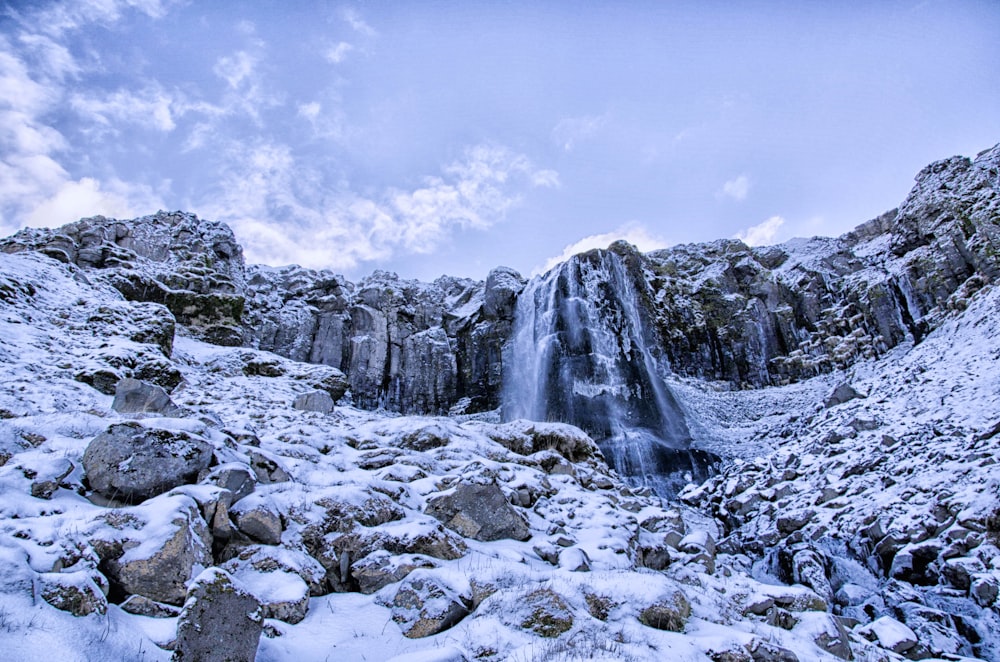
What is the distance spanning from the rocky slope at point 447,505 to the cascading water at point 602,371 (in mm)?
1902

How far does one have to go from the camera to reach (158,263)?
3406cm

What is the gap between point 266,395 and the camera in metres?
19.9

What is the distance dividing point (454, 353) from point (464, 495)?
39.8m

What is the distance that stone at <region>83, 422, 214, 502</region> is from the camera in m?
5.86

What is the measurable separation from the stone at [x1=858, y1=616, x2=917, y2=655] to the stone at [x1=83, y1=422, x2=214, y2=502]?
33.6 ft

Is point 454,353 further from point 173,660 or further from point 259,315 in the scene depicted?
point 173,660

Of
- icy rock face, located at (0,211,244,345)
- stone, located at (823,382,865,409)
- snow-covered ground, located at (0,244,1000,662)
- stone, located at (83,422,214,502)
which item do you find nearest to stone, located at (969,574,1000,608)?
snow-covered ground, located at (0,244,1000,662)

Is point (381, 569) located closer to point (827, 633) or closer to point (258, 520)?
point (258, 520)

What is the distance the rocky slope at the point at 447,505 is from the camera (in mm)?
4742

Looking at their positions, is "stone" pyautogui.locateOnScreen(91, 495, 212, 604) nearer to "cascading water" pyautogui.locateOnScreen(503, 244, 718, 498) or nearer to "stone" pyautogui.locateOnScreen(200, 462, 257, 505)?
"stone" pyautogui.locateOnScreen(200, 462, 257, 505)

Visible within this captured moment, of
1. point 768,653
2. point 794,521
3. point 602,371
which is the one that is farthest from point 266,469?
point 602,371

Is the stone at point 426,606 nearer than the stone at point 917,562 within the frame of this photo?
Yes

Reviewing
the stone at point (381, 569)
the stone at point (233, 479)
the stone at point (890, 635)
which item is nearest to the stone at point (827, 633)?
the stone at point (890, 635)

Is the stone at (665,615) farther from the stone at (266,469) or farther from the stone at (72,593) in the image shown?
the stone at (266,469)
